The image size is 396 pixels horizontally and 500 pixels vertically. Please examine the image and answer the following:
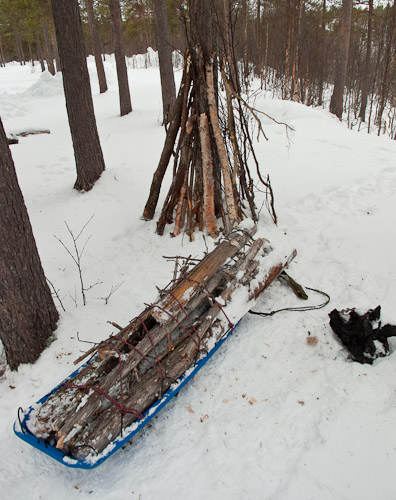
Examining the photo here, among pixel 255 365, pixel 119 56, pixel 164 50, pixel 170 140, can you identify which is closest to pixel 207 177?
pixel 170 140

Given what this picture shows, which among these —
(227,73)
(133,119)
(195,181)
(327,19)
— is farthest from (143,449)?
(327,19)

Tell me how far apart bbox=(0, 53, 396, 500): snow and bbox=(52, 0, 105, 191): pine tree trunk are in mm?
352

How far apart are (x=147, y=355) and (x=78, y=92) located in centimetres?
491

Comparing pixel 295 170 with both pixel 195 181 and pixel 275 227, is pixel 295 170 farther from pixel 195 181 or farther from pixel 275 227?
pixel 195 181

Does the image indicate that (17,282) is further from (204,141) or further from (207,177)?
(204,141)

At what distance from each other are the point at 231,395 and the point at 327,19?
2237 cm

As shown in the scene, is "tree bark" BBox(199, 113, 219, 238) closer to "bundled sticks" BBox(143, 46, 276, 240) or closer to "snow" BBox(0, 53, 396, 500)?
"bundled sticks" BBox(143, 46, 276, 240)

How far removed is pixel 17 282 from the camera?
2.84 m

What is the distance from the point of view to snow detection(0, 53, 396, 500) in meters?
2.17

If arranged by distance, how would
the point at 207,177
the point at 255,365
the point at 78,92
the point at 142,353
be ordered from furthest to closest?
1. the point at 78,92
2. the point at 207,177
3. the point at 255,365
4. the point at 142,353

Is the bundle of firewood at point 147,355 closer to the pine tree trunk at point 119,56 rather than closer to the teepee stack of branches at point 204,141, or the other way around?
the teepee stack of branches at point 204,141

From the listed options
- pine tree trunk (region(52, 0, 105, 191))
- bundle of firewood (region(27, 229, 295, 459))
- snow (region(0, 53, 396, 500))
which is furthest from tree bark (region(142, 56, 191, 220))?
bundle of firewood (region(27, 229, 295, 459))

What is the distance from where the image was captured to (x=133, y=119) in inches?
436

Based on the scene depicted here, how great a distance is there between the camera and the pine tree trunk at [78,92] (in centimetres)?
536
